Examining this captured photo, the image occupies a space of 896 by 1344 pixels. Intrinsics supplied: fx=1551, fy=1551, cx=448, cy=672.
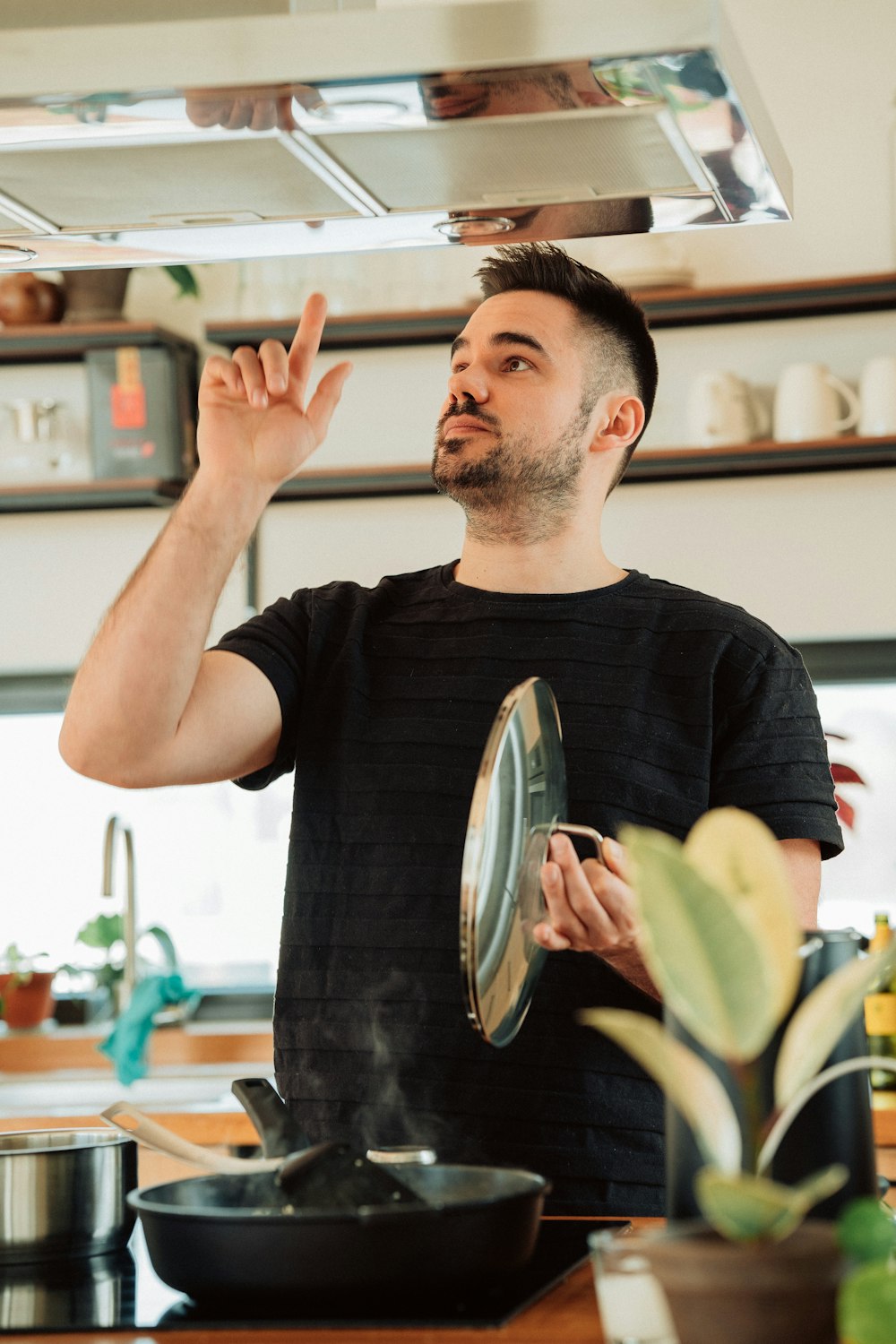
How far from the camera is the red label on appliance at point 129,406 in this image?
332 centimetres

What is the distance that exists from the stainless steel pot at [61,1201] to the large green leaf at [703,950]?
57 centimetres

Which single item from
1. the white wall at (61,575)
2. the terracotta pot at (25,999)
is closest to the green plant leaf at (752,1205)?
the terracotta pot at (25,999)

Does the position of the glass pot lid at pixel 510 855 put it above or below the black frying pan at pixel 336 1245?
above

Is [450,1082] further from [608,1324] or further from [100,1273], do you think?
[608,1324]

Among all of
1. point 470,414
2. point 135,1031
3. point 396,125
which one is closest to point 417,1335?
point 396,125

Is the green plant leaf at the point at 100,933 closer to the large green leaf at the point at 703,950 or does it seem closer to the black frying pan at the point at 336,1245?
the black frying pan at the point at 336,1245

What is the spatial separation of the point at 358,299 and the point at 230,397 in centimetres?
187

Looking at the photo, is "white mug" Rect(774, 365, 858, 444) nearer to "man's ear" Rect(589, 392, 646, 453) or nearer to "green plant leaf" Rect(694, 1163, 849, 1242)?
"man's ear" Rect(589, 392, 646, 453)

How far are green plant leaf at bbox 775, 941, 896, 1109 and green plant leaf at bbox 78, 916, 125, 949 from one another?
2.79m

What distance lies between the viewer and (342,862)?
1.60 metres

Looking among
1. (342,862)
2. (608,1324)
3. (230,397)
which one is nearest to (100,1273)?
(608,1324)

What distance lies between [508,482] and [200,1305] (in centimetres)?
106

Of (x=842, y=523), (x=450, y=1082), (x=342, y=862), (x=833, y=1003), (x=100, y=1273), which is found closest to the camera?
(x=833, y=1003)

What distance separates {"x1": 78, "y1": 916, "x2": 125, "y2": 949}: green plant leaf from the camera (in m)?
3.29
